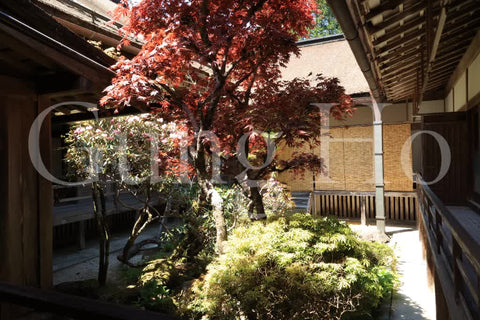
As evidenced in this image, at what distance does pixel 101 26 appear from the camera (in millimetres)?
7953

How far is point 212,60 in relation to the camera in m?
4.46

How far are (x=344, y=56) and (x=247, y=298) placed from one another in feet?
35.5

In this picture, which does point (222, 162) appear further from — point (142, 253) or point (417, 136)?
point (417, 136)

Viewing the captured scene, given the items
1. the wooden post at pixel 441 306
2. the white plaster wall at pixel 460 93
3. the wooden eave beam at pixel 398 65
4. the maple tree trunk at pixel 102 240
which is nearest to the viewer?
the wooden post at pixel 441 306

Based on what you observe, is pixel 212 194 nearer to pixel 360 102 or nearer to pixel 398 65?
pixel 398 65

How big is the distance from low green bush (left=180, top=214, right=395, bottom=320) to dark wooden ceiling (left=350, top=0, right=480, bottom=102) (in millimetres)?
Result: 2589

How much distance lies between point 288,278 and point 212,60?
280 centimetres

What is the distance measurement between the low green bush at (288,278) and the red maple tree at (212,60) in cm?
84

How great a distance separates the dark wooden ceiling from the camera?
11.8ft

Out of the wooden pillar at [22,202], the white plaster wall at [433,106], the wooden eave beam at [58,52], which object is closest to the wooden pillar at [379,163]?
the white plaster wall at [433,106]

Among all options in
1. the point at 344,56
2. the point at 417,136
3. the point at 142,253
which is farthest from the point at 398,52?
the point at 344,56

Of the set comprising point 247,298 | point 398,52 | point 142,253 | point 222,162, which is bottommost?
point 142,253

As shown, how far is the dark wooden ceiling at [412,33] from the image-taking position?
11.8ft

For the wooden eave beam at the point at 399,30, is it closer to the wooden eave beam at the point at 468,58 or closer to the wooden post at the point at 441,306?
the wooden eave beam at the point at 468,58
